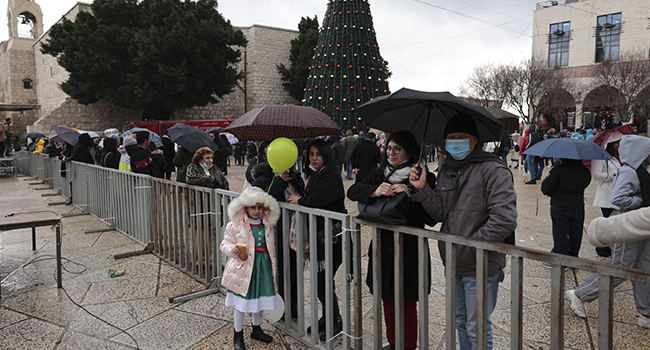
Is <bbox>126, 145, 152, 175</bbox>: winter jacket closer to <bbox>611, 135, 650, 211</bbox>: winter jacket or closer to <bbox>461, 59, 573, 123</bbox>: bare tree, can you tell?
<bbox>611, 135, 650, 211</bbox>: winter jacket

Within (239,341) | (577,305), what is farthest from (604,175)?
(239,341)

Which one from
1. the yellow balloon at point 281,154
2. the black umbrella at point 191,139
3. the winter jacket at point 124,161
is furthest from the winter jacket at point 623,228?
the winter jacket at point 124,161

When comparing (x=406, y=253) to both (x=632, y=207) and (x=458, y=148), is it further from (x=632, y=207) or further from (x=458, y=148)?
(x=632, y=207)

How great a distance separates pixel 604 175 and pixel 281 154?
162 inches

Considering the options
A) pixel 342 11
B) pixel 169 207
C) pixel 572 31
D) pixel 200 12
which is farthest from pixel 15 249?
pixel 572 31

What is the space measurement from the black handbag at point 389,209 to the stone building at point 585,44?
35.1 meters

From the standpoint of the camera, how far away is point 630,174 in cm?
385

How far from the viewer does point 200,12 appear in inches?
1097

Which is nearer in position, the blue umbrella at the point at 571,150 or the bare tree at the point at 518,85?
the blue umbrella at the point at 571,150

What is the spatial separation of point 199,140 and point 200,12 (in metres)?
25.5

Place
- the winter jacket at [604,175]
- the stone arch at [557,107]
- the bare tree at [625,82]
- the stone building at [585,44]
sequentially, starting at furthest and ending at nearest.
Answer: the stone building at [585,44]
the stone arch at [557,107]
the bare tree at [625,82]
the winter jacket at [604,175]

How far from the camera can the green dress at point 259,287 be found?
3.14 m

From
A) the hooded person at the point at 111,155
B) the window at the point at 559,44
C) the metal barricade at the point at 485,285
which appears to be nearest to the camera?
the metal barricade at the point at 485,285

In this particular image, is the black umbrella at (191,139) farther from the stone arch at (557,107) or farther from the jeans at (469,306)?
the stone arch at (557,107)
